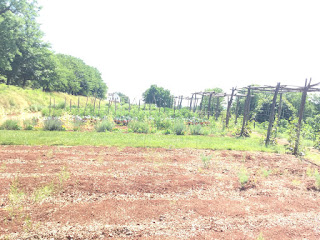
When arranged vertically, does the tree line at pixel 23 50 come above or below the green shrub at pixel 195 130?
above

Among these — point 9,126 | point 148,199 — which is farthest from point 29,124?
point 148,199

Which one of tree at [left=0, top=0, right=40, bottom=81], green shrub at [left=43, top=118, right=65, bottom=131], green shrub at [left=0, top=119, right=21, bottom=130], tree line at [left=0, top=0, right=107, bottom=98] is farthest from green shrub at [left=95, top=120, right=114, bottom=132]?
tree at [left=0, top=0, right=40, bottom=81]

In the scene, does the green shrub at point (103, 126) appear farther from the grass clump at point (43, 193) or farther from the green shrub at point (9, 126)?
the grass clump at point (43, 193)

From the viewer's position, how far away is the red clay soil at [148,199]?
2607mm

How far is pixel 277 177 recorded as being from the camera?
484 cm

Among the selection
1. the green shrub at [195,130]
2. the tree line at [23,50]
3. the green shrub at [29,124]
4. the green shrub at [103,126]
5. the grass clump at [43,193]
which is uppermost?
the tree line at [23,50]

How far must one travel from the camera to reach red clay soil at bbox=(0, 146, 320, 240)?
103 inches

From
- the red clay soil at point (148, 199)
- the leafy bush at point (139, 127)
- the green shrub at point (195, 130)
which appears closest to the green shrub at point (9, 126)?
the red clay soil at point (148, 199)

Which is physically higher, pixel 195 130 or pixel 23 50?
pixel 23 50

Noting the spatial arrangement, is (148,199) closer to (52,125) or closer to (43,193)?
(43,193)

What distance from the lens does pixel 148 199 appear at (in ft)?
11.2

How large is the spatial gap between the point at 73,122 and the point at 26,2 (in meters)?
18.5

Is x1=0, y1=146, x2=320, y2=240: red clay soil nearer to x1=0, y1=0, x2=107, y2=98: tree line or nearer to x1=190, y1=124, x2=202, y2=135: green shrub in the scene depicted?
x1=190, y1=124, x2=202, y2=135: green shrub

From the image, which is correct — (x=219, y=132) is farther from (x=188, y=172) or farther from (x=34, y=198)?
(x=34, y=198)
